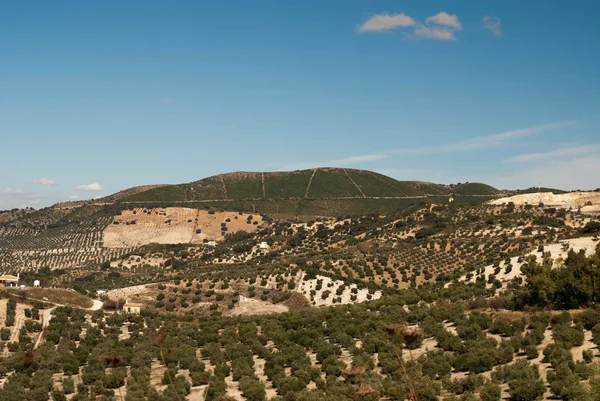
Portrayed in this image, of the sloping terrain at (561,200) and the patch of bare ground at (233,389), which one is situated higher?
the sloping terrain at (561,200)

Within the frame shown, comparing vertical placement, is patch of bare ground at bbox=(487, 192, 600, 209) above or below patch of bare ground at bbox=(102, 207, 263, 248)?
above

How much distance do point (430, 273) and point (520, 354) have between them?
47.3m

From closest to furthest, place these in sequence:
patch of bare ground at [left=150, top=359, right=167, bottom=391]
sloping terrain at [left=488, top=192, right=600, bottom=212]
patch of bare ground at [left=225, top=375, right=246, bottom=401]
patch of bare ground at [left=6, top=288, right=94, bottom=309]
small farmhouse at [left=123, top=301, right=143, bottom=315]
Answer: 1. patch of bare ground at [left=225, top=375, right=246, bottom=401]
2. patch of bare ground at [left=150, top=359, right=167, bottom=391]
3. small farmhouse at [left=123, top=301, right=143, bottom=315]
4. patch of bare ground at [left=6, top=288, right=94, bottom=309]
5. sloping terrain at [left=488, top=192, right=600, bottom=212]

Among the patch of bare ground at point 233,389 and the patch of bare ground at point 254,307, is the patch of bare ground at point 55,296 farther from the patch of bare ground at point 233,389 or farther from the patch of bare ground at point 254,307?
the patch of bare ground at point 233,389

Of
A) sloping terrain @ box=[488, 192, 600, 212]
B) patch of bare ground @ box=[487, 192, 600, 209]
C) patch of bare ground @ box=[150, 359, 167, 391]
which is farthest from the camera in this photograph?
patch of bare ground @ box=[487, 192, 600, 209]

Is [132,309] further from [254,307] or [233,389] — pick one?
[233,389]

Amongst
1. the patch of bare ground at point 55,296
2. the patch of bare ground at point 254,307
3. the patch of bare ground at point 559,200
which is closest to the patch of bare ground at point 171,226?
the patch of bare ground at point 559,200

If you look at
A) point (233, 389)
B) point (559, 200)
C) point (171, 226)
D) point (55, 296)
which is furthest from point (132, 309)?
point (171, 226)

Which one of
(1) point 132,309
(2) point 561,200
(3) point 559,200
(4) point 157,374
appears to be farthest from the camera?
(2) point 561,200

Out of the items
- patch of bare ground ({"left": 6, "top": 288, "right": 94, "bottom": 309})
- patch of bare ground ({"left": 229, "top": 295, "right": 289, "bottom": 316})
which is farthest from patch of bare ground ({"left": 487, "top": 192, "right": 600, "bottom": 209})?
patch of bare ground ({"left": 6, "top": 288, "right": 94, "bottom": 309})

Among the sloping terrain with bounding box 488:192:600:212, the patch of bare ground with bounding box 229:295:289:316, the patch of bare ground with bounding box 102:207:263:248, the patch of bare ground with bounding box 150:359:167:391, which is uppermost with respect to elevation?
the sloping terrain with bounding box 488:192:600:212

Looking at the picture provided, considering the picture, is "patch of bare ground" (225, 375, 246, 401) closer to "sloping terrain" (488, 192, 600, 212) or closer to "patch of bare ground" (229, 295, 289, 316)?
"patch of bare ground" (229, 295, 289, 316)

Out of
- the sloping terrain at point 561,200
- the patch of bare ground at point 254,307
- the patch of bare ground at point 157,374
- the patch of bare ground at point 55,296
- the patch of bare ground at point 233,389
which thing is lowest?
the patch of bare ground at point 254,307

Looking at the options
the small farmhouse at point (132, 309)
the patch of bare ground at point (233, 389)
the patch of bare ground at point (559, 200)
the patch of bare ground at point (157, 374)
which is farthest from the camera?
the patch of bare ground at point (559, 200)
